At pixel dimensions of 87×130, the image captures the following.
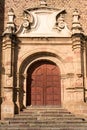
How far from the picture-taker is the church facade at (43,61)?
1461cm

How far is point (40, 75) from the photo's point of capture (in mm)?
15312

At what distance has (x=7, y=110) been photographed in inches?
557

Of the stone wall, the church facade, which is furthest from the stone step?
the stone wall

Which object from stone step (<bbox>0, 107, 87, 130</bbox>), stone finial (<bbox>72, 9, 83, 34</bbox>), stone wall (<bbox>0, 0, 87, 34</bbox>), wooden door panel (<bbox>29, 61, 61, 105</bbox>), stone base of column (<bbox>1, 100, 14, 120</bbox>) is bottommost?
stone step (<bbox>0, 107, 87, 130</bbox>)

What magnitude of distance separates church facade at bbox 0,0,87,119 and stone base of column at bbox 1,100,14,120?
69mm

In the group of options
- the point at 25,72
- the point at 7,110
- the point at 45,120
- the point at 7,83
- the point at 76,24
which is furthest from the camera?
the point at 76,24

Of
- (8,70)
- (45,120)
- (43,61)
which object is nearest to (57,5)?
(43,61)

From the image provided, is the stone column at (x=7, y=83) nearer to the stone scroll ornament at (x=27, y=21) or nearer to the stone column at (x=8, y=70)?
the stone column at (x=8, y=70)

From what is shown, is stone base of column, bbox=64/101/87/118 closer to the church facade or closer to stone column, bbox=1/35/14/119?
the church facade

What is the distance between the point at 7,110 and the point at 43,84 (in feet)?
6.93

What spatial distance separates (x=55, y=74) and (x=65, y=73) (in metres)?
0.57

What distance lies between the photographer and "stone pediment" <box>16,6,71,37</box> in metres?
15.4

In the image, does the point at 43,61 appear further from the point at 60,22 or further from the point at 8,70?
the point at 60,22

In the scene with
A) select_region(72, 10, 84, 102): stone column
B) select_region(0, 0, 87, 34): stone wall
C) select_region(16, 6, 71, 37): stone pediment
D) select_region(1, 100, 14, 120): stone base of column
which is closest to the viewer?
select_region(1, 100, 14, 120): stone base of column
